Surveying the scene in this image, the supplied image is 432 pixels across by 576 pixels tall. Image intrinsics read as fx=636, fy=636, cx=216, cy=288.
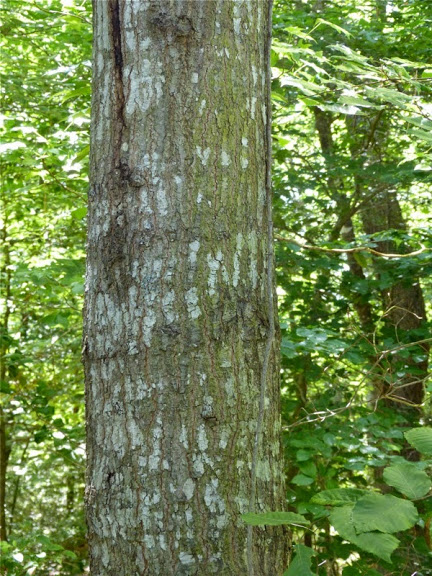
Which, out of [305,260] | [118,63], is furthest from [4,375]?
[118,63]

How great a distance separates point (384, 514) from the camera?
96 cm

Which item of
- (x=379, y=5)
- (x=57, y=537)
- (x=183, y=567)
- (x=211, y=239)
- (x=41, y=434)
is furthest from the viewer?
(x=57, y=537)

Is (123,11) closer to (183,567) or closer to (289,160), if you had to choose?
(183,567)

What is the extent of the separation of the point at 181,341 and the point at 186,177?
1.16 feet

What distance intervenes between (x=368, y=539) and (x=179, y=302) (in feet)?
1.94

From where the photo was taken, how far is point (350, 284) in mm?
4383

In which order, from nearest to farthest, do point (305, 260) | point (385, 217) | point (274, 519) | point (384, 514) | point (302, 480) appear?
point (384, 514), point (274, 519), point (302, 480), point (305, 260), point (385, 217)

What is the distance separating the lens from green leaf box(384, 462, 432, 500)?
3.24 feet

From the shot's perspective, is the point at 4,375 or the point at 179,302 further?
the point at 4,375

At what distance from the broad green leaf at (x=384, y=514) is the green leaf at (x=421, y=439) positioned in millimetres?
109

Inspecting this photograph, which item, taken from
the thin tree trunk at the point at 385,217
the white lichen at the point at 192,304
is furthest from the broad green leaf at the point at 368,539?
the thin tree trunk at the point at 385,217

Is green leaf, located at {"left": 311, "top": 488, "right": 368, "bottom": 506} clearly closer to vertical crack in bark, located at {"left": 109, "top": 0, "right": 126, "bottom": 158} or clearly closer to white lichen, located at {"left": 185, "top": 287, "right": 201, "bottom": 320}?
white lichen, located at {"left": 185, "top": 287, "right": 201, "bottom": 320}

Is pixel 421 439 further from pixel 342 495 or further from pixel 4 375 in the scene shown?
pixel 4 375

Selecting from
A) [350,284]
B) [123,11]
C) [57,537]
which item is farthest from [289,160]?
[123,11]
